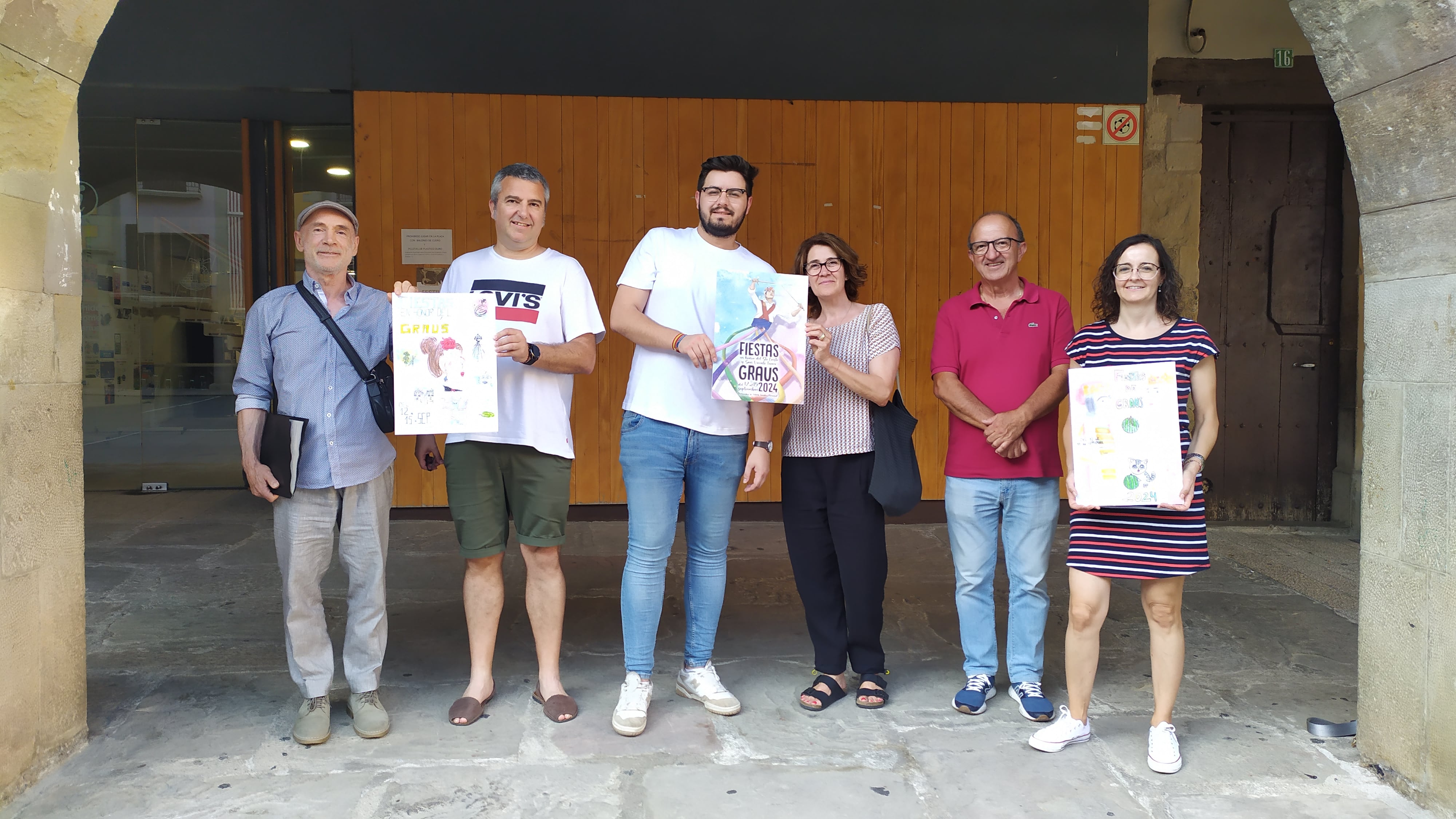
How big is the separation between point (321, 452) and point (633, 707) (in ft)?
4.27

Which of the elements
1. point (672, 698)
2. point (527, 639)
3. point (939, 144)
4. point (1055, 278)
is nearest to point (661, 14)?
point (939, 144)

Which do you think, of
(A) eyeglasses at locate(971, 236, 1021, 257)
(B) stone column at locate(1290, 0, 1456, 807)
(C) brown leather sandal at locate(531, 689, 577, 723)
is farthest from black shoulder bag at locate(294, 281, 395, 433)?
(B) stone column at locate(1290, 0, 1456, 807)

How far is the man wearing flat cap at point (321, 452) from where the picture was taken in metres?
3.04

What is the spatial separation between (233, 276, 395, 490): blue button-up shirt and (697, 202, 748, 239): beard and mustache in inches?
47.4

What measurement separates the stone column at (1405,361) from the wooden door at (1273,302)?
4200 mm

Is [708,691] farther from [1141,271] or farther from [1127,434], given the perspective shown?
[1141,271]

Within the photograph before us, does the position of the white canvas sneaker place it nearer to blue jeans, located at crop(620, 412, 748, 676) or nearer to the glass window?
blue jeans, located at crop(620, 412, 748, 676)

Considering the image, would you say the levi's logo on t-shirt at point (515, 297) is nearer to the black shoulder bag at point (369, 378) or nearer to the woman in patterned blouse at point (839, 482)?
the black shoulder bag at point (369, 378)

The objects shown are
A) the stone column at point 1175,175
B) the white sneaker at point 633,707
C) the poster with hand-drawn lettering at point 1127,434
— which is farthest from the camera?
the stone column at point 1175,175

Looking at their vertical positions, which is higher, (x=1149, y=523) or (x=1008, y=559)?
(x=1149, y=523)

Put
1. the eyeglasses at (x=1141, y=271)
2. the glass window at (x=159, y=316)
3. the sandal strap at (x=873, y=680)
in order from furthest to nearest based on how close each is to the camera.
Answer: the glass window at (x=159, y=316)
the sandal strap at (x=873, y=680)
the eyeglasses at (x=1141, y=271)

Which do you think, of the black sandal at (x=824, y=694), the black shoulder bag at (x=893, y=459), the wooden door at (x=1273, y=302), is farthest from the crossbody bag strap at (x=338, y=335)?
the wooden door at (x=1273, y=302)

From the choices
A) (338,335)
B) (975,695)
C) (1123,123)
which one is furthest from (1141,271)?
(1123,123)

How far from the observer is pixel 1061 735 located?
9.98 feet
